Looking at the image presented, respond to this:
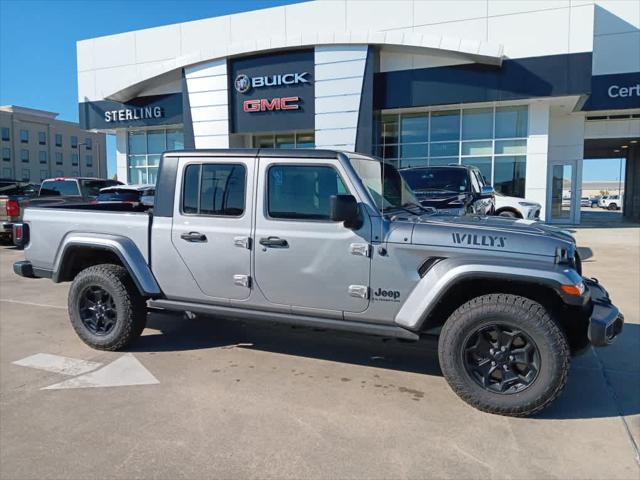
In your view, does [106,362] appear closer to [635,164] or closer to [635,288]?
[635,288]

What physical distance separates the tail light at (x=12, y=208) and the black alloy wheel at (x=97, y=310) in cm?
819

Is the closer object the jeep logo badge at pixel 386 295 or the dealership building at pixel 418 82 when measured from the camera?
the jeep logo badge at pixel 386 295

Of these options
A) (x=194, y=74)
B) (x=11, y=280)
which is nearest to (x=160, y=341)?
(x=11, y=280)

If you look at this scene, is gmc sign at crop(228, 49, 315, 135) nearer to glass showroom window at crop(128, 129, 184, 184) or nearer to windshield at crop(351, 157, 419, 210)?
glass showroom window at crop(128, 129, 184, 184)

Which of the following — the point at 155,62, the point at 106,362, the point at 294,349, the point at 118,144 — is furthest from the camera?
the point at 118,144

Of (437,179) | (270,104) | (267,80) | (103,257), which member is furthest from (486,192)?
(267,80)

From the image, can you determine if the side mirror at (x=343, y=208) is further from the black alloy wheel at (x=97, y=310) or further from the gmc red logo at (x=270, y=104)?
the gmc red logo at (x=270, y=104)

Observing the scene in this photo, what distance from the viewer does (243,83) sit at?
20844 mm

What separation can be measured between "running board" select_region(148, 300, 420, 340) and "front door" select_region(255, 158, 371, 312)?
4.5 inches

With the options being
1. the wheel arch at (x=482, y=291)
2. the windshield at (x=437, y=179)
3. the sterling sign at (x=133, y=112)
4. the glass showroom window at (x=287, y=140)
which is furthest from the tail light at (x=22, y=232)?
the sterling sign at (x=133, y=112)

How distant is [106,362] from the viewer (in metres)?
4.54

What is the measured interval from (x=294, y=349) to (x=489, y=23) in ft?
56.0

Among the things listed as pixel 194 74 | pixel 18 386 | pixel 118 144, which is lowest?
pixel 18 386

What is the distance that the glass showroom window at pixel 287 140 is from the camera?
22062 millimetres
